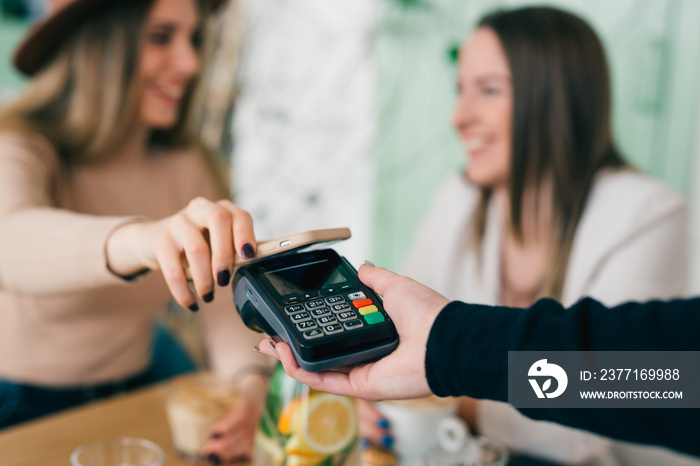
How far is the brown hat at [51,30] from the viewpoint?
101cm

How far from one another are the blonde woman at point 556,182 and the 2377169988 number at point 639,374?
632 mm

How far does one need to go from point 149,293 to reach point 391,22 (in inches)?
51.6

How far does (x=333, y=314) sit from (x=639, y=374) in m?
0.24

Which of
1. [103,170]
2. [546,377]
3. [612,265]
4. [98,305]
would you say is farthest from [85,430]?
[612,265]

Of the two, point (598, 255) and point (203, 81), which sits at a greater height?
point (203, 81)

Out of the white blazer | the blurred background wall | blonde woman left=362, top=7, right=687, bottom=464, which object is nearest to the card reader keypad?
the white blazer

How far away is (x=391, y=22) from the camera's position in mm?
1944

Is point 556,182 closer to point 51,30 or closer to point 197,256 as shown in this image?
point 197,256

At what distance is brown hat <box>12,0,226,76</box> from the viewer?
3.32ft

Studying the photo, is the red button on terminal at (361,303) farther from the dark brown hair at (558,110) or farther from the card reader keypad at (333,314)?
the dark brown hair at (558,110)

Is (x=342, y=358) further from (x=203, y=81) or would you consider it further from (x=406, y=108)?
(x=406, y=108)

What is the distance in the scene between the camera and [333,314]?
467mm

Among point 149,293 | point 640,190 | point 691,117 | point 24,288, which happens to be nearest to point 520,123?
point 640,190

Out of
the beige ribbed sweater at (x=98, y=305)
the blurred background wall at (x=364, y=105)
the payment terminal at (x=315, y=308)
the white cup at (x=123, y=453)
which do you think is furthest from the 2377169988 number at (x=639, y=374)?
the blurred background wall at (x=364, y=105)
